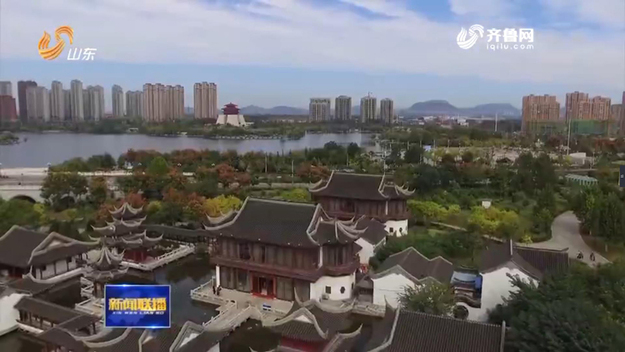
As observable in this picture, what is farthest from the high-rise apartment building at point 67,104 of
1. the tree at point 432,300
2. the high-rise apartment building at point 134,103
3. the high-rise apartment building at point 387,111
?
the tree at point 432,300

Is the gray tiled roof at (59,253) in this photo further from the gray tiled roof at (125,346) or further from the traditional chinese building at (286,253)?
the gray tiled roof at (125,346)

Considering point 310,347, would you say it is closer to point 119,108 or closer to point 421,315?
point 421,315

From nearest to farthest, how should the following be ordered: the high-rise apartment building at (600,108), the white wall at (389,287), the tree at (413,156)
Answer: the white wall at (389,287), the tree at (413,156), the high-rise apartment building at (600,108)

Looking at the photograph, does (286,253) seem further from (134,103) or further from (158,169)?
(134,103)

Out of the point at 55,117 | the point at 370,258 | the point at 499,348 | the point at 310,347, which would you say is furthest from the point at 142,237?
the point at 55,117

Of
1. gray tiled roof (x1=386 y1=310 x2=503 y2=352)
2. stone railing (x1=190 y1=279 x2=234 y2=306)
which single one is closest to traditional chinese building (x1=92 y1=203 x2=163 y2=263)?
stone railing (x1=190 y1=279 x2=234 y2=306)

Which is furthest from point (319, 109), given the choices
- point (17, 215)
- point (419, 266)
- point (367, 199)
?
point (419, 266)
